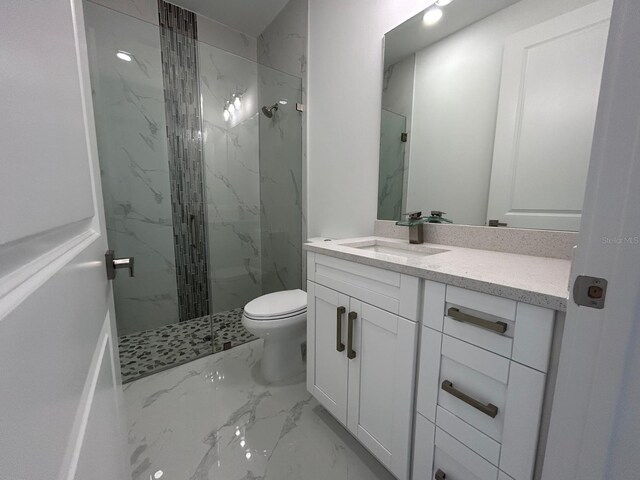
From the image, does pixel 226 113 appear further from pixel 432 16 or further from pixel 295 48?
pixel 432 16

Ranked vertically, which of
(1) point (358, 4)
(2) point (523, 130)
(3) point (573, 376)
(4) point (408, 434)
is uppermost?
(1) point (358, 4)

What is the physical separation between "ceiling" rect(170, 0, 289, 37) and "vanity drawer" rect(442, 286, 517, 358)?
2491mm

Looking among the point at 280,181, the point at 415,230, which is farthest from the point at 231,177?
the point at 415,230

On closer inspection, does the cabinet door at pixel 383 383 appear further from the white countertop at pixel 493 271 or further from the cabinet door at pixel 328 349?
the white countertop at pixel 493 271

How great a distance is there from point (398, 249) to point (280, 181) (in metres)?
1.34

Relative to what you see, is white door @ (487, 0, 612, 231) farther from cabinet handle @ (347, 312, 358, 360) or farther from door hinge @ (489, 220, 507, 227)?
cabinet handle @ (347, 312, 358, 360)

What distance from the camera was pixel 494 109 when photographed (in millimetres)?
1137

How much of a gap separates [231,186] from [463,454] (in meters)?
2.31

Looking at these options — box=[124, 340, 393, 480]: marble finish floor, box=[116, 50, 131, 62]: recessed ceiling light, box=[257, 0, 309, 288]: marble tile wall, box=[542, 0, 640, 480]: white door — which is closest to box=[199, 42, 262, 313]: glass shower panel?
box=[257, 0, 309, 288]: marble tile wall

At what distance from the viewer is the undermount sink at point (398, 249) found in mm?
1266

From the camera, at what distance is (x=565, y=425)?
0.47 meters

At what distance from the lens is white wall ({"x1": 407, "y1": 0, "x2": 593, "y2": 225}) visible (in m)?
1.12

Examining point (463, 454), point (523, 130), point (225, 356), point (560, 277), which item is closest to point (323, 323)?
point (463, 454)

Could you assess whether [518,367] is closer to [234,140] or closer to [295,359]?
[295,359]
